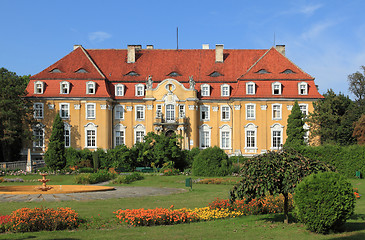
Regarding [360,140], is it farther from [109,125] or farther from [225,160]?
[109,125]

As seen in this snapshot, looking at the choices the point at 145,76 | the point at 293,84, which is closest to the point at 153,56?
the point at 145,76

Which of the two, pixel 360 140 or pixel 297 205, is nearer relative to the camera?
pixel 297 205

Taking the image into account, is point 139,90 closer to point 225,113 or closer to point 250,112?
point 225,113

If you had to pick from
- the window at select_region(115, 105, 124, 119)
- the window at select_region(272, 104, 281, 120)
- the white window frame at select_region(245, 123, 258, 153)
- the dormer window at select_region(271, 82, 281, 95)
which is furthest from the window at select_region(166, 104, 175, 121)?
the dormer window at select_region(271, 82, 281, 95)

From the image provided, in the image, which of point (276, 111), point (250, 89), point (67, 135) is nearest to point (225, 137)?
point (250, 89)

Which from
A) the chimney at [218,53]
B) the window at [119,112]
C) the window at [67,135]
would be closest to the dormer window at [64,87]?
the window at [67,135]

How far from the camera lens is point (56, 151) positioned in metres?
46.0

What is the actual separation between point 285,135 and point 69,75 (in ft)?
Result: 85.7

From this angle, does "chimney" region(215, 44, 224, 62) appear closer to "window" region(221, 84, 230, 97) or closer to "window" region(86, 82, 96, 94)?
"window" region(221, 84, 230, 97)

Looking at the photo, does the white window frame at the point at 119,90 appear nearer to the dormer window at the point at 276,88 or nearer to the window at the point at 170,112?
the window at the point at 170,112

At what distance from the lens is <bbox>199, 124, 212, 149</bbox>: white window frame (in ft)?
183

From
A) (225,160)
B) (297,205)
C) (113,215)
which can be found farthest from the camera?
(225,160)

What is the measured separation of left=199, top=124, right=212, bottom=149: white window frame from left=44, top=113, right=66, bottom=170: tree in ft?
55.3

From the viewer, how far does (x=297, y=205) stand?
14.0 metres
